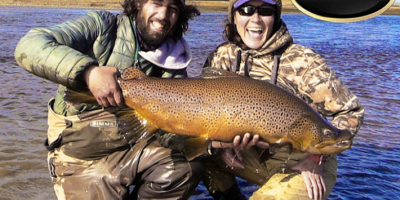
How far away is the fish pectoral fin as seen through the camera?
3.02 m

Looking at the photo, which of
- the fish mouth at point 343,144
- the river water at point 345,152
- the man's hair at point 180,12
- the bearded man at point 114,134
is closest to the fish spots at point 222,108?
the fish mouth at point 343,144

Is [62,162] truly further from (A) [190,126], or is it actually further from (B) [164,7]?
(B) [164,7]

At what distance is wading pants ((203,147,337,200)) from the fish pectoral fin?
0.82m

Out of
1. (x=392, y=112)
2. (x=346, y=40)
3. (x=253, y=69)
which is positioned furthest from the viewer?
(x=346, y=40)

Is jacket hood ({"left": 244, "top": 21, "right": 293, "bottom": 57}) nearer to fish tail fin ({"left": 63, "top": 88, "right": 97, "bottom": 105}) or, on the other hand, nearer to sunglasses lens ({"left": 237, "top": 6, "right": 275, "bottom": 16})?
sunglasses lens ({"left": 237, "top": 6, "right": 275, "bottom": 16})

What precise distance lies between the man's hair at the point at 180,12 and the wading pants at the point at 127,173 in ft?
3.35

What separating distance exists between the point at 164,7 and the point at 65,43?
865 millimetres

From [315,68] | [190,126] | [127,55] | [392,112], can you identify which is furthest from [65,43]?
[392,112]

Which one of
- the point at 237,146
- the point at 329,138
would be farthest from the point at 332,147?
the point at 237,146

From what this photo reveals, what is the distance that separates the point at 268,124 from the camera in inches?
118

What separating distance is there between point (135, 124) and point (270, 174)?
4.66 feet

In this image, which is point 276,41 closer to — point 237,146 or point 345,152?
point 237,146

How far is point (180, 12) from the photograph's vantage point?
12.9 feet

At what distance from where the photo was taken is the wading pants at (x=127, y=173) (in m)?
3.45
